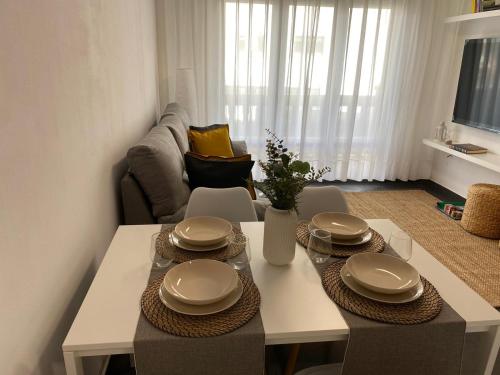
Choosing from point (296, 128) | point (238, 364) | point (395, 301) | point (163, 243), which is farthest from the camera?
point (296, 128)

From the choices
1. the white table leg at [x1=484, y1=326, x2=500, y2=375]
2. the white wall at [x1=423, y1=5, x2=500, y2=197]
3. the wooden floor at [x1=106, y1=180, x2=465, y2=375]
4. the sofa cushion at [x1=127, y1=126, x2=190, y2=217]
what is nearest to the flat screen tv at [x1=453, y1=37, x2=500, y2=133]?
the white wall at [x1=423, y1=5, x2=500, y2=197]

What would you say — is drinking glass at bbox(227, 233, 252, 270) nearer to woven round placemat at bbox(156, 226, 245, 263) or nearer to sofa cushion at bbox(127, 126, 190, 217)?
woven round placemat at bbox(156, 226, 245, 263)

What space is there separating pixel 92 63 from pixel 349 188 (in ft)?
11.3

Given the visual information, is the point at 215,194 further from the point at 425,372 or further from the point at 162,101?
the point at 162,101

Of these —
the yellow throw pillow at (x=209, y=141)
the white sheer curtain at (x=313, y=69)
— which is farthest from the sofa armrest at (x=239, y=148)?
the white sheer curtain at (x=313, y=69)

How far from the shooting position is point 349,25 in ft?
13.8

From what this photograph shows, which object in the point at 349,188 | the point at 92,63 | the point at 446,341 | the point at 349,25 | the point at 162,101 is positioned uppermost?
the point at 349,25

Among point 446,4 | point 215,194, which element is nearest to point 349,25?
point 446,4

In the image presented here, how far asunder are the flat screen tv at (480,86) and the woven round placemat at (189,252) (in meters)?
3.30

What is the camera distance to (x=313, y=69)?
4.33 meters

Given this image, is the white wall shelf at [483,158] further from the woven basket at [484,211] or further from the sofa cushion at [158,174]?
the sofa cushion at [158,174]

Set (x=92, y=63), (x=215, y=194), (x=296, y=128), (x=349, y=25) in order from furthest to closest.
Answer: (x=296, y=128) < (x=349, y=25) < (x=215, y=194) < (x=92, y=63)

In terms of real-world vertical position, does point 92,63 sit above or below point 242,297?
above

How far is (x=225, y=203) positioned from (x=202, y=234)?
391 millimetres
